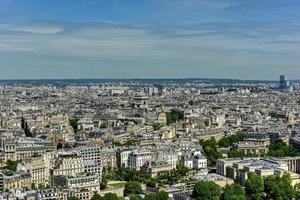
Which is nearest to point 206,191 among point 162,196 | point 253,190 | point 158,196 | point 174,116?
point 162,196

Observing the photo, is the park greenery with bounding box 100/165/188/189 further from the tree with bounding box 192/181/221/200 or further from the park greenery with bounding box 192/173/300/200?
the park greenery with bounding box 192/173/300/200

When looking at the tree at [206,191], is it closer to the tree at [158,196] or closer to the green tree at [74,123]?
the tree at [158,196]

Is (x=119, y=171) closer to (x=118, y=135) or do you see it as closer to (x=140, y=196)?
(x=140, y=196)

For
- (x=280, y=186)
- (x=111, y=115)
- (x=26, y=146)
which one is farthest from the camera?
(x=111, y=115)

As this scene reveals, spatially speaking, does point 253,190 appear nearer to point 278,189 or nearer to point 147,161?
point 278,189

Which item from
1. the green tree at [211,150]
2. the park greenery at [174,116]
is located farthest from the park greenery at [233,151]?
the park greenery at [174,116]

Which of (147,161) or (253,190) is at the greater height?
(147,161)

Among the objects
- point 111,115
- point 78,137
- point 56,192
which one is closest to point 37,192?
point 56,192

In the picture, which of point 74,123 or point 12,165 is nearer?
point 12,165
